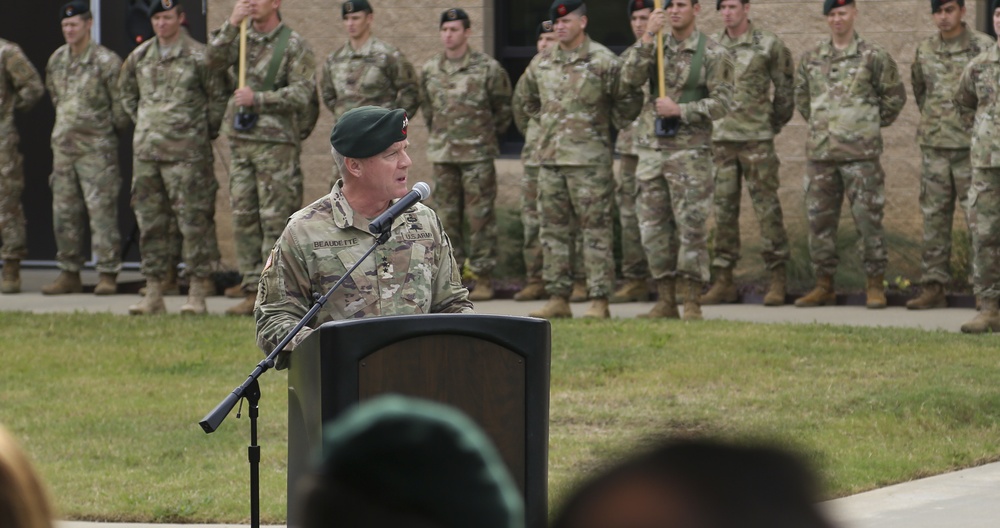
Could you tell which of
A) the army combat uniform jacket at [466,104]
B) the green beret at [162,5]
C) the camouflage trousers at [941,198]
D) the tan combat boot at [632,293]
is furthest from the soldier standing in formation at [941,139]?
the green beret at [162,5]

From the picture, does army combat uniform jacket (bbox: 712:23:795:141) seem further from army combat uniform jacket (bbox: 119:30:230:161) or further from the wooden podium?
the wooden podium

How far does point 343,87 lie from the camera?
45.6 feet

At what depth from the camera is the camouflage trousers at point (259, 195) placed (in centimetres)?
1337

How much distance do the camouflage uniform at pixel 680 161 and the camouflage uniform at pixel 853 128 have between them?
1.31m

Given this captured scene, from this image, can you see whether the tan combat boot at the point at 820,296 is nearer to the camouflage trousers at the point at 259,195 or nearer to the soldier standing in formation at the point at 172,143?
the camouflage trousers at the point at 259,195

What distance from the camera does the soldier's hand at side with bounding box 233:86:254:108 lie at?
12953mm

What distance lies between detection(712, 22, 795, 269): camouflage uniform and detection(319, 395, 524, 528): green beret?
12181 millimetres

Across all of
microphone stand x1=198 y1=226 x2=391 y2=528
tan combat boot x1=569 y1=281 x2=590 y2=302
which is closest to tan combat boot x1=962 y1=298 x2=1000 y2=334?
tan combat boot x1=569 y1=281 x2=590 y2=302

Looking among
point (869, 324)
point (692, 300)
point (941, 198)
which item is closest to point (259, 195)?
point (692, 300)

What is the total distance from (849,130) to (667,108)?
5.97ft

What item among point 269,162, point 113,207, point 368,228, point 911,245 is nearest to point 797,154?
point 911,245

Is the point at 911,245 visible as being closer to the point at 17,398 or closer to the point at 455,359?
the point at 17,398

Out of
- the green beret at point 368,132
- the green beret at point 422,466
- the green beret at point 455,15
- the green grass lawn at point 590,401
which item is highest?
the green beret at point 422,466

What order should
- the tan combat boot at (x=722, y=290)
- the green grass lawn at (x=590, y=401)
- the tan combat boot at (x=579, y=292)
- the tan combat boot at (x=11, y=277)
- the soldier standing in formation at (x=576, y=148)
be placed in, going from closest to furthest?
the green grass lawn at (x=590, y=401) → the soldier standing in formation at (x=576, y=148) → the tan combat boot at (x=722, y=290) → the tan combat boot at (x=579, y=292) → the tan combat boot at (x=11, y=277)
